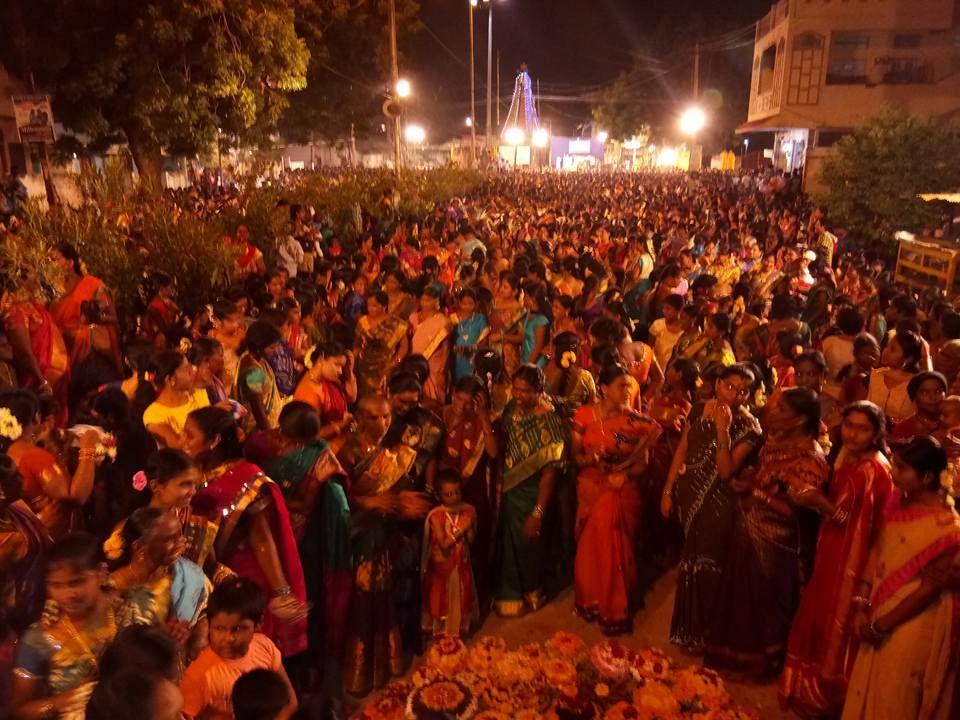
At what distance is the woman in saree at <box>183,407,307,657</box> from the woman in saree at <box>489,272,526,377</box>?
3.02 m

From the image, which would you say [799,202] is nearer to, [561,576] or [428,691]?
[561,576]

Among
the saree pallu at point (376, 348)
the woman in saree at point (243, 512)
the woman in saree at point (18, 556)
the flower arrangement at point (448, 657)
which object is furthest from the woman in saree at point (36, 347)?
the flower arrangement at point (448, 657)

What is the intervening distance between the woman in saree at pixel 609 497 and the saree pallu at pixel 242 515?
1.62 metres

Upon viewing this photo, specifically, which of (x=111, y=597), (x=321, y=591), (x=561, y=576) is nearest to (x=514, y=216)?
(x=561, y=576)

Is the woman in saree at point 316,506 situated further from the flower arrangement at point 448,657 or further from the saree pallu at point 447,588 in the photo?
the flower arrangement at point 448,657

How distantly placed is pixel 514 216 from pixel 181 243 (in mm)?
9838

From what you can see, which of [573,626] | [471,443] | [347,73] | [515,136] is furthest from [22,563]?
[515,136]

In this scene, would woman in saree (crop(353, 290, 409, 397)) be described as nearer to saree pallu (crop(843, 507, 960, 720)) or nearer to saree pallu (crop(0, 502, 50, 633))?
saree pallu (crop(0, 502, 50, 633))

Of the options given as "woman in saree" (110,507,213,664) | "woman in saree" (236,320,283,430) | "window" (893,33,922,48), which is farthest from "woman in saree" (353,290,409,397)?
"window" (893,33,922,48)

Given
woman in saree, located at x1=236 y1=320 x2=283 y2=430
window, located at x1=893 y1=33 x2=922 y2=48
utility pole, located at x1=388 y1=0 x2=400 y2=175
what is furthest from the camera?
window, located at x1=893 y1=33 x2=922 y2=48

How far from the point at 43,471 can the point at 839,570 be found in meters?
3.28

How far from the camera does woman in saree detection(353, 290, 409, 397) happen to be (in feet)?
18.9

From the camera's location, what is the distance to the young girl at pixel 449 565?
3.78 metres

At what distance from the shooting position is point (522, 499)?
4164mm
